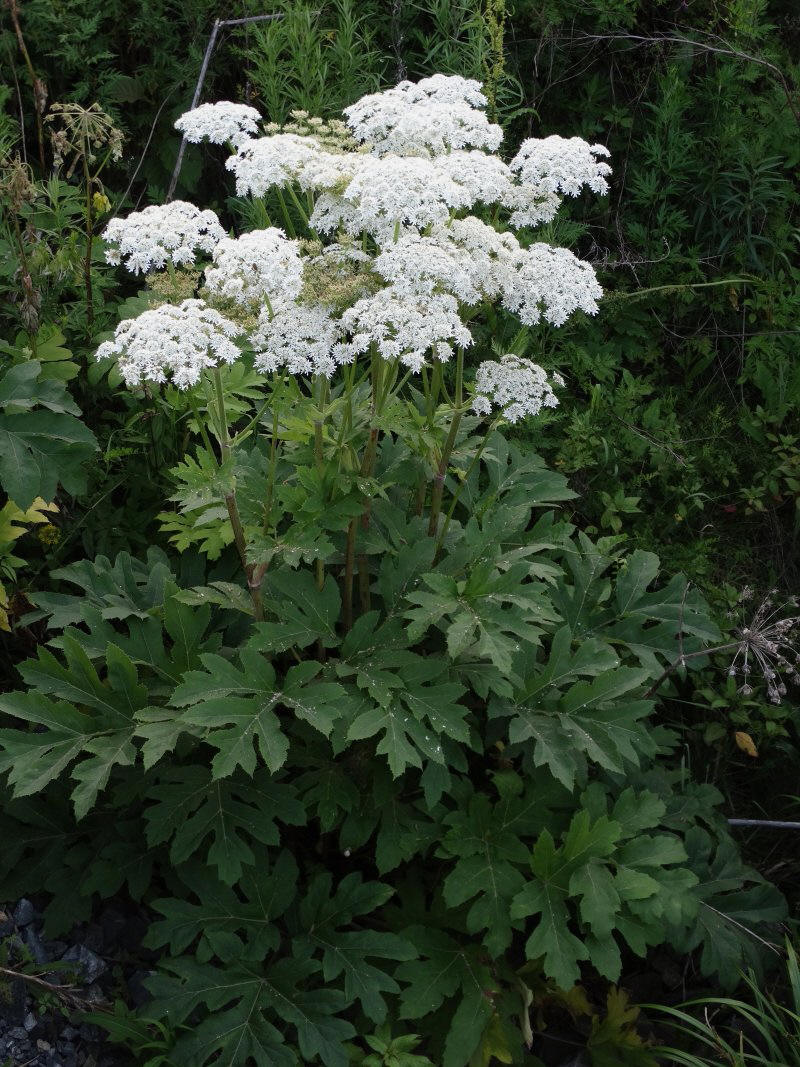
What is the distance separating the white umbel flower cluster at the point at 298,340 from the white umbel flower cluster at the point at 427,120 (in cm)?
58

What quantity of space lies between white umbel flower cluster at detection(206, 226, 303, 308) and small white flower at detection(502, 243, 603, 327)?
0.63 m

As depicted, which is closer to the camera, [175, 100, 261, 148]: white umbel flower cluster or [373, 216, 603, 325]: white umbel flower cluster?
[373, 216, 603, 325]: white umbel flower cluster

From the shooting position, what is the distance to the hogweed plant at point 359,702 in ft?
8.63

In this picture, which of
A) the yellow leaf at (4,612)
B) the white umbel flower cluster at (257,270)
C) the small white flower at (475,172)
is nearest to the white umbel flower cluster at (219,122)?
the white umbel flower cluster at (257,270)

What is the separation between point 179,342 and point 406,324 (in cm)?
58

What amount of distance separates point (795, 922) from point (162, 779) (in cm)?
220

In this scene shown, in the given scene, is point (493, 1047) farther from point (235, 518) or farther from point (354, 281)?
point (354, 281)

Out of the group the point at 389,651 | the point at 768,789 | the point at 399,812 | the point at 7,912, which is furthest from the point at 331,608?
the point at 768,789

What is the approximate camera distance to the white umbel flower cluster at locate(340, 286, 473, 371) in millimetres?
2461

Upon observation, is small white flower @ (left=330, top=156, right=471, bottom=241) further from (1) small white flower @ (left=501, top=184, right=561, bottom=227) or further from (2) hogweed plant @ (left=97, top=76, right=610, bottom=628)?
(1) small white flower @ (left=501, top=184, right=561, bottom=227)

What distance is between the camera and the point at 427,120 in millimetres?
2705

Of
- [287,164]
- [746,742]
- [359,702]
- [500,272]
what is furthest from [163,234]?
[746,742]

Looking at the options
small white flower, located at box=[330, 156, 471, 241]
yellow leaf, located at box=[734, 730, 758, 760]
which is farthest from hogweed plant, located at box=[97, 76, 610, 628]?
yellow leaf, located at box=[734, 730, 758, 760]

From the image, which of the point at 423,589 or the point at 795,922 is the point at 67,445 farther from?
the point at 795,922
